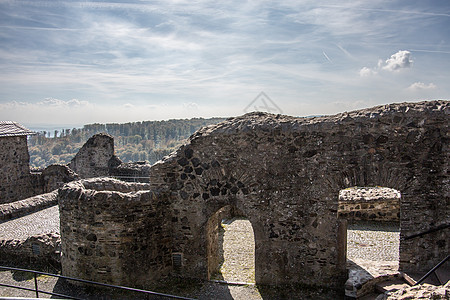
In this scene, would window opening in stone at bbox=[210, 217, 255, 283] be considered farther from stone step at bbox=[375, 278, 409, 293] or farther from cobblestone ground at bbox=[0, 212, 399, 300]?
stone step at bbox=[375, 278, 409, 293]

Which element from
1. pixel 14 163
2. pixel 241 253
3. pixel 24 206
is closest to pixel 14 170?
pixel 14 163

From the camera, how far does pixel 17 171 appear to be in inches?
835

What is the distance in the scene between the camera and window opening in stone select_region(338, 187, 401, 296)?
11.9m

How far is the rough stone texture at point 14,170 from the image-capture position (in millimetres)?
20391

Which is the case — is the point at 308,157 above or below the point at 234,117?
below

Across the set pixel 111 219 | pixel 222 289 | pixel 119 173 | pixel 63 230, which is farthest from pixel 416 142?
pixel 119 173

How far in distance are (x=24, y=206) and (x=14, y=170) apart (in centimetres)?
511

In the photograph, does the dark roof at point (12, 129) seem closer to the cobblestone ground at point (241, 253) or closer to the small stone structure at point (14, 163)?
the small stone structure at point (14, 163)

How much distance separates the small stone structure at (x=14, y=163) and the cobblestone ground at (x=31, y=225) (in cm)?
507

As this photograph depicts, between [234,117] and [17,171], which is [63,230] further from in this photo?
[17,171]

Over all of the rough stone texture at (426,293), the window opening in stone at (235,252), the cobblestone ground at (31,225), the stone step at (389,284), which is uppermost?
the rough stone texture at (426,293)

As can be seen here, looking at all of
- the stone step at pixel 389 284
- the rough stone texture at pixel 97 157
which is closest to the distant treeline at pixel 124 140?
the rough stone texture at pixel 97 157

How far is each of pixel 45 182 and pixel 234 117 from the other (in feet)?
54.6

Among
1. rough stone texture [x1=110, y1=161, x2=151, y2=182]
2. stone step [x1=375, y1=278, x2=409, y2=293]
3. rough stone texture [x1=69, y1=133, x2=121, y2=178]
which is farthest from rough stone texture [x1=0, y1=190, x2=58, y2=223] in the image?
stone step [x1=375, y1=278, x2=409, y2=293]
